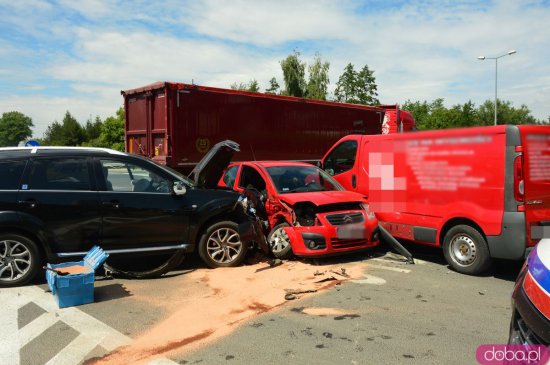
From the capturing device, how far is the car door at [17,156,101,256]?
5.43m

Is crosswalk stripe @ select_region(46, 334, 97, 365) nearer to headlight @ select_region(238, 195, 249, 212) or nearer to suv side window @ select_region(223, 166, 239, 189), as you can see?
headlight @ select_region(238, 195, 249, 212)

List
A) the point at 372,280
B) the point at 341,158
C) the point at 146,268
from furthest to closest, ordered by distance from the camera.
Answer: the point at 341,158
the point at 146,268
the point at 372,280

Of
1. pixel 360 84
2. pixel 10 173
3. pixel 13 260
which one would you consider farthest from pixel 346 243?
pixel 360 84

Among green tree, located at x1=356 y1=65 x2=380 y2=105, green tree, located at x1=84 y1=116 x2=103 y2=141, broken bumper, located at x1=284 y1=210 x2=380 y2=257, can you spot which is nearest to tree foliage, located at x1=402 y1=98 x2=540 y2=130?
green tree, located at x1=356 y1=65 x2=380 y2=105

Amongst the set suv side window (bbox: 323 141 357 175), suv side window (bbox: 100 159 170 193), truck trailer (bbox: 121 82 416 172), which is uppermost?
truck trailer (bbox: 121 82 416 172)

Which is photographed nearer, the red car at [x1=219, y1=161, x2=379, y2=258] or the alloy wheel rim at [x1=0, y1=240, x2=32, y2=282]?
the alloy wheel rim at [x1=0, y1=240, x2=32, y2=282]

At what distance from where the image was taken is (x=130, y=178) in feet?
19.9

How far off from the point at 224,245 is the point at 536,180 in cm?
415

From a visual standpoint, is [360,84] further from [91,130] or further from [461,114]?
[91,130]

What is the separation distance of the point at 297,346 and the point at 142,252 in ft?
9.25

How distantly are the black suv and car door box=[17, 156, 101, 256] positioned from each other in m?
0.01

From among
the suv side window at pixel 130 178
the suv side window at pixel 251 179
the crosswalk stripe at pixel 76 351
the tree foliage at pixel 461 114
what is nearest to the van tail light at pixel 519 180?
the suv side window at pixel 251 179

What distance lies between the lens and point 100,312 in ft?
15.2

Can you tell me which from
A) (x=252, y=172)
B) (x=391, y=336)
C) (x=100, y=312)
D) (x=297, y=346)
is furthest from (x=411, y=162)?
(x=100, y=312)
